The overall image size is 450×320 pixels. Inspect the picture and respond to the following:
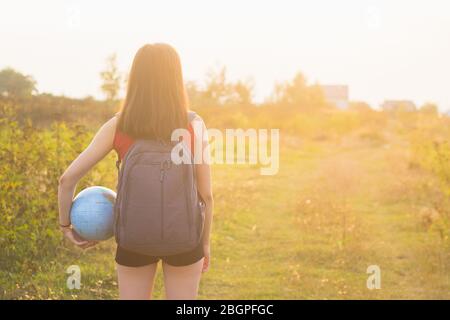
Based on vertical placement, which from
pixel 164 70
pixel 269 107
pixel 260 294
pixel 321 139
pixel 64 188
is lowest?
pixel 260 294

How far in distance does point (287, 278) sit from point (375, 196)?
6.56 m

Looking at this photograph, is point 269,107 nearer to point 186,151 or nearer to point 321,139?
point 321,139

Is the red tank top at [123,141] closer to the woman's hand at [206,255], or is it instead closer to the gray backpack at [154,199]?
the gray backpack at [154,199]

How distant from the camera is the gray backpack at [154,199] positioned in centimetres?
277

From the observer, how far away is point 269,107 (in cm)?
5556

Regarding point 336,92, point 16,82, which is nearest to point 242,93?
point 16,82

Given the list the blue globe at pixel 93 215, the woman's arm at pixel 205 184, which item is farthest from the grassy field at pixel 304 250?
the woman's arm at pixel 205 184

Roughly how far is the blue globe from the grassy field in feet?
9.10

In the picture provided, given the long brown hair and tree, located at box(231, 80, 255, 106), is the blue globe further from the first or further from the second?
tree, located at box(231, 80, 255, 106)

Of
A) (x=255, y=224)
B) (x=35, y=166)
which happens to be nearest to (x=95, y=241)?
(x=35, y=166)

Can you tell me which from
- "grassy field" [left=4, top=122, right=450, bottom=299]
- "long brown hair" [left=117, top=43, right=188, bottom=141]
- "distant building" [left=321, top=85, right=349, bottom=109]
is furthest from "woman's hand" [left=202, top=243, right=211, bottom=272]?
"distant building" [left=321, top=85, right=349, bottom=109]

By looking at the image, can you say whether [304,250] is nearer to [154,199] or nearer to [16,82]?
[154,199]

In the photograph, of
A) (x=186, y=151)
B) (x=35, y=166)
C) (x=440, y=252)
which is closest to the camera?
(x=186, y=151)
